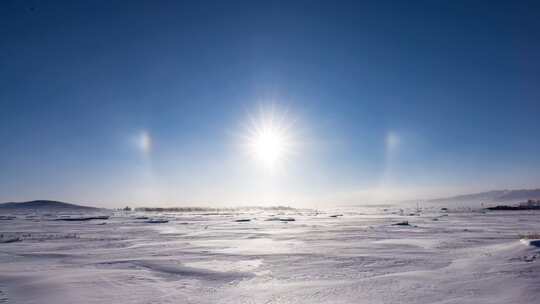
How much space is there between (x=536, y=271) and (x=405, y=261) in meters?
3.56

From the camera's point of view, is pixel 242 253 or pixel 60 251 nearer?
pixel 242 253

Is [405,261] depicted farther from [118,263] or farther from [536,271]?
[118,263]

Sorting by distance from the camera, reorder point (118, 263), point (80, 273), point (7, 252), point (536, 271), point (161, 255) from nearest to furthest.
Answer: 1. point (536, 271)
2. point (80, 273)
3. point (118, 263)
4. point (161, 255)
5. point (7, 252)

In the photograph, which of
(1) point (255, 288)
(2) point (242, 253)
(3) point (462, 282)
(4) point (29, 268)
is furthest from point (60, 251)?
(3) point (462, 282)

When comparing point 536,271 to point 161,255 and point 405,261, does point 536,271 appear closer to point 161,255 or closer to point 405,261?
point 405,261

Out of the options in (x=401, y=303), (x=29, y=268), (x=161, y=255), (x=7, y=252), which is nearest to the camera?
(x=401, y=303)

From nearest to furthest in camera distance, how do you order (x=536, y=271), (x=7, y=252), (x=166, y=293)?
(x=166, y=293)
(x=536, y=271)
(x=7, y=252)

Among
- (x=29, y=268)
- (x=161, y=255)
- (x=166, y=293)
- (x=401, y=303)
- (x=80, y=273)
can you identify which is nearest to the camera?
(x=401, y=303)

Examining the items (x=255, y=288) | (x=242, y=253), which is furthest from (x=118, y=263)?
(x=255, y=288)

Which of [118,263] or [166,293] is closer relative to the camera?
[166,293]

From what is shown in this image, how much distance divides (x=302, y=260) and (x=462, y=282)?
499 centimetres

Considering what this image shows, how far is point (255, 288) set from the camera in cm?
785

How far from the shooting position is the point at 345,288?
759cm

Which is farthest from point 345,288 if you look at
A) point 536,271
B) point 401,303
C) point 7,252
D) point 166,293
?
point 7,252
